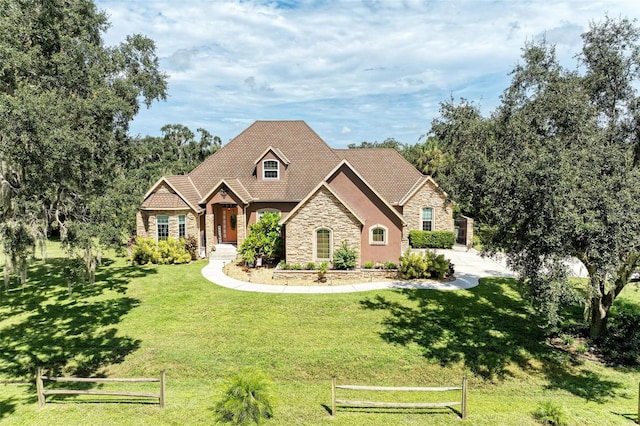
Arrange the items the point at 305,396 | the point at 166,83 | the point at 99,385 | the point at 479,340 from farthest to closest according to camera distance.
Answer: the point at 166,83
the point at 479,340
the point at 99,385
the point at 305,396

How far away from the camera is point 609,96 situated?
1254 cm

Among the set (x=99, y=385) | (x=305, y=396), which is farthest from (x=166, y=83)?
(x=305, y=396)

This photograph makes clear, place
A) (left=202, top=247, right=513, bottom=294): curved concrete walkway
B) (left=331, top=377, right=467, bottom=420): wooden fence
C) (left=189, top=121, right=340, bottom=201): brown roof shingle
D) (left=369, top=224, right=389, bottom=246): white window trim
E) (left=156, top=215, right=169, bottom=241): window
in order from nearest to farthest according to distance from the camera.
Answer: (left=331, top=377, right=467, bottom=420): wooden fence
(left=202, top=247, right=513, bottom=294): curved concrete walkway
(left=369, top=224, right=389, bottom=246): white window trim
(left=156, top=215, right=169, bottom=241): window
(left=189, top=121, right=340, bottom=201): brown roof shingle

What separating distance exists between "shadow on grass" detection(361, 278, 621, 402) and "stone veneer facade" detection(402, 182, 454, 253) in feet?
37.9

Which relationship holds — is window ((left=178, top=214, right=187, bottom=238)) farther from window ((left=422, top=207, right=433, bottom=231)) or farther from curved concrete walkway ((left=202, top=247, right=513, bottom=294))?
window ((left=422, top=207, right=433, bottom=231))

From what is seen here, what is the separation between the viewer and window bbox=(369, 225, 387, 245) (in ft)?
76.8

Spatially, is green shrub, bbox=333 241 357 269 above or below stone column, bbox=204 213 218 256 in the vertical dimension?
below

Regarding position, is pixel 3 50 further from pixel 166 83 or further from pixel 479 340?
pixel 479 340

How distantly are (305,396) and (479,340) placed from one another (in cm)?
757

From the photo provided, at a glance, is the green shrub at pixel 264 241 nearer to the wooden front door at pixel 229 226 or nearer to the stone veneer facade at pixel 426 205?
the wooden front door at pixel 229 226

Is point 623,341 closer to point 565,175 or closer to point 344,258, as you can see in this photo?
point 565,175

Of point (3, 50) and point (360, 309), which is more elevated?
point (3, 50)

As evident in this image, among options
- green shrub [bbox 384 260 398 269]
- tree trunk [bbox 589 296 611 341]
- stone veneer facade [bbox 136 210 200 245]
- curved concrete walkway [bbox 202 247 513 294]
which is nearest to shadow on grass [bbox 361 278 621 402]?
curved concrete walkway [bbox 202 247 513 294]

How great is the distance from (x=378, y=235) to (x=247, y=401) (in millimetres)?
15967
